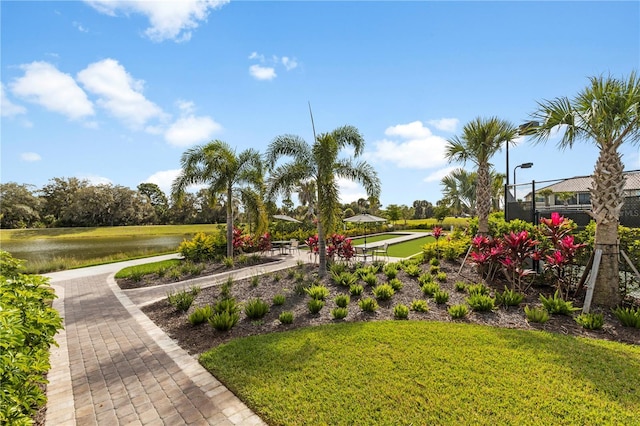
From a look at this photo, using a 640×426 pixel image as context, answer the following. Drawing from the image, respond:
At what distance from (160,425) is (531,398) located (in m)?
3.75

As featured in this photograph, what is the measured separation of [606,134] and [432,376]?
611 centimetres

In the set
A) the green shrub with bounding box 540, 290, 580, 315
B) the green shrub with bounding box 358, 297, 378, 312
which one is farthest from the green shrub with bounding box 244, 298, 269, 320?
the green shrub with bounding box 540, 290, 580, 315

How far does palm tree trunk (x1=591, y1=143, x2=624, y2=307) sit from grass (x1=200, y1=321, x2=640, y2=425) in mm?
2194

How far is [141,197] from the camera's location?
51656 millimetres

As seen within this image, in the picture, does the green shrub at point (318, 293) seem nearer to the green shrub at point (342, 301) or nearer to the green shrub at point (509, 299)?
the green shrub at point (342, 301)

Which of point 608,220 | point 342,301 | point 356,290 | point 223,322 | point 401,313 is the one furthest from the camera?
point 356,290

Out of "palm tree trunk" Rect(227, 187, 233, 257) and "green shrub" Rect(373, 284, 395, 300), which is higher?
"palm tree trunk" Rect(227, 187, 233, 257)

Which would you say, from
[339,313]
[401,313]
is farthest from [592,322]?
[339,313]

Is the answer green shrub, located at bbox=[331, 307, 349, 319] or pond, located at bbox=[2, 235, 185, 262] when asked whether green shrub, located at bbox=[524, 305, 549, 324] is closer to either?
green shrub, located at bbox=[331, 307, 349, 319]

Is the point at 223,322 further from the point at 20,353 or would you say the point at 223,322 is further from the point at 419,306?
the point at 419,306

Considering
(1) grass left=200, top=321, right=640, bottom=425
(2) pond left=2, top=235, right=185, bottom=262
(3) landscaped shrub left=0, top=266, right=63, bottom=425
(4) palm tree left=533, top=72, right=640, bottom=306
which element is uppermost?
(4) palm tree left=533, top=72, right=640, bottom=306

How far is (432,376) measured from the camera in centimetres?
353

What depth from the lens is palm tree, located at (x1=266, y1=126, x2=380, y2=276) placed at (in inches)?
377

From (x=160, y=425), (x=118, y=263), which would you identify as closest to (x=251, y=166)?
(x=118, y=263)
